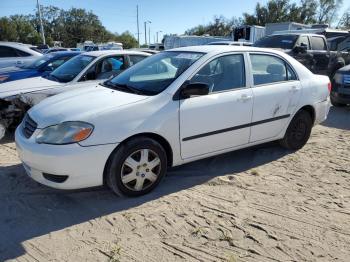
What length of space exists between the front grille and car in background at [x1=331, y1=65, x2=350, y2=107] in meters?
7.35

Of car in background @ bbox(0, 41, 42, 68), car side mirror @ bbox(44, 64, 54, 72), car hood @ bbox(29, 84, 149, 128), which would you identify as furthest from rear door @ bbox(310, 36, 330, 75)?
car hood @ bbox(29, 84, 149, 128)

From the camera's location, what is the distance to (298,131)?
5.55m

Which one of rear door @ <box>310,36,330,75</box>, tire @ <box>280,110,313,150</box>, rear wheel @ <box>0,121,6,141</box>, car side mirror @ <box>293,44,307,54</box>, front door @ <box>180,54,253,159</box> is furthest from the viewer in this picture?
rear door @ <box>310,36,330,75</box>

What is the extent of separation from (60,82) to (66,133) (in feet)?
11.8

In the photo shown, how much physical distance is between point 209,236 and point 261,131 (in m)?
2.04

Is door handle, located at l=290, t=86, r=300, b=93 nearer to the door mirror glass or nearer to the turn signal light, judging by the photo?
the door mirror glass

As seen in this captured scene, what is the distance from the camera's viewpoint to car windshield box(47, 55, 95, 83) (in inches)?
277

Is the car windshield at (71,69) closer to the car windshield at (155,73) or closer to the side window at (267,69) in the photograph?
the car windshield at (155,73)

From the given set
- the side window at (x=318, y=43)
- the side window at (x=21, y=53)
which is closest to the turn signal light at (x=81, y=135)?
the side window at (x=21, y=53)

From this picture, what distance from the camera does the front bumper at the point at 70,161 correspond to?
3590mm

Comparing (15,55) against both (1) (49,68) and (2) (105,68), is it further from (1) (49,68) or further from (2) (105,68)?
(2) (105,68)

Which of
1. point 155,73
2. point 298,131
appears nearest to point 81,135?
point 155,73

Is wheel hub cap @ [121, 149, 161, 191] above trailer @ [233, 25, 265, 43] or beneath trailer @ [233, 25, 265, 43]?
beneath

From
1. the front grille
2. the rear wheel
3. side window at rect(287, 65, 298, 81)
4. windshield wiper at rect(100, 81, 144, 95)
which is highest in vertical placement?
side window at rect(287, 65, 298, 81)
